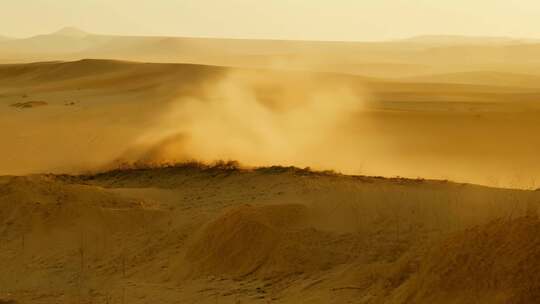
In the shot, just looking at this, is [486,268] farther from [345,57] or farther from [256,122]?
[345,57]

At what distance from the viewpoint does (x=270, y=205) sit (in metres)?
8.50

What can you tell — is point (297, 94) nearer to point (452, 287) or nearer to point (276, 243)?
point (276, 243)

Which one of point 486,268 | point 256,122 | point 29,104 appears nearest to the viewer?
point 486,268

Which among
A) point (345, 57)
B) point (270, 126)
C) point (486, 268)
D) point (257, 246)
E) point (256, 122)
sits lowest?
point (486, 268)

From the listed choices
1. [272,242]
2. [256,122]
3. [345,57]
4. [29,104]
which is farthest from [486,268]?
[345,57]

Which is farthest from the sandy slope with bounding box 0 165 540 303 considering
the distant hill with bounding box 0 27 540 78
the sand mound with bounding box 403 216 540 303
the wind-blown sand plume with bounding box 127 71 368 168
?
the distant hill with bounding box 0 27 540 78

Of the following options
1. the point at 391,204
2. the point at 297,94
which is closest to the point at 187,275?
the point at 391,204

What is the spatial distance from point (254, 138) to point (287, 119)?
3.93m

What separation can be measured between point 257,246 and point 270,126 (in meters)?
10.0

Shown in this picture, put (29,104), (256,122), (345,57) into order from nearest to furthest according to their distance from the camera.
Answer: (256,122), (29,104), (345,57)

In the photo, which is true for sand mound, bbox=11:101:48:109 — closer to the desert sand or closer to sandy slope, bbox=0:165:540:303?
the desert sand

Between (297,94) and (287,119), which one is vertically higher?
(297,94)

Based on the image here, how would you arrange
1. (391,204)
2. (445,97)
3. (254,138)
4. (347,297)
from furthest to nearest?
(445,97), (254,138), (391,204), (347,297)

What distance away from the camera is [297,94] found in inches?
1060
